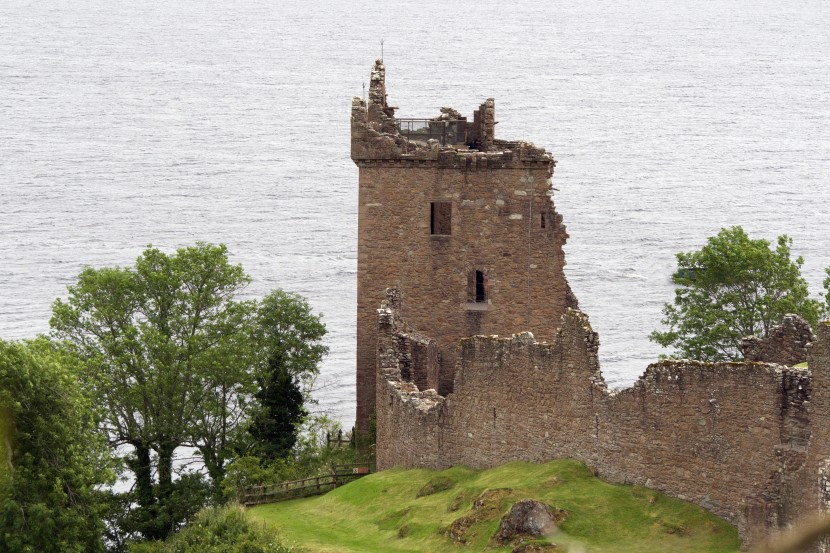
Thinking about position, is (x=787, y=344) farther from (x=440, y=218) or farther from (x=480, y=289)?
(x=440, y=218)

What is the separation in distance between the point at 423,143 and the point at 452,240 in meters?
3.48

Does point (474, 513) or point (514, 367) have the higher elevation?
point (514, 367)

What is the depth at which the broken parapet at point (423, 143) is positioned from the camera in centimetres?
7050

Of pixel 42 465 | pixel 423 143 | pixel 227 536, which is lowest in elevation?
pixel 227 536

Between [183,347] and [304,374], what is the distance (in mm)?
4705

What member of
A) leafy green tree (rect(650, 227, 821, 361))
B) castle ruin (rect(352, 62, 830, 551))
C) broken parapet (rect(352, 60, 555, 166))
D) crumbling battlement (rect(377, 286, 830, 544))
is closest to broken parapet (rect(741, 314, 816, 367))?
castle ruin (rect(352, 62, 830, 551))

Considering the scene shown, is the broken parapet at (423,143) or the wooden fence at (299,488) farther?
the broken parapet at (423,143)

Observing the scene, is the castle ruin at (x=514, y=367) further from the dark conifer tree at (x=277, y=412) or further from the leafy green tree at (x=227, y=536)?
the leafy green tree at (x=227, y=536)

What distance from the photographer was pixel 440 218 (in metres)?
71.2

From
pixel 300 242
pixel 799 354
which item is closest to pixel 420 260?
pixel 799 354

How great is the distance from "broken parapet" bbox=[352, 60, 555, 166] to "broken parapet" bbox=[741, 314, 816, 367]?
64.0 feet

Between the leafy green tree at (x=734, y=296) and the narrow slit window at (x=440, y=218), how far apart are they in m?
12.7

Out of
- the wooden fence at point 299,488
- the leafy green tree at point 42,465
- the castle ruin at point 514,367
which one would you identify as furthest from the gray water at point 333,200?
the leafy green tree at point 42,465

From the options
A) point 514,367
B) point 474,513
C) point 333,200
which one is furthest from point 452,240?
point 333,200
